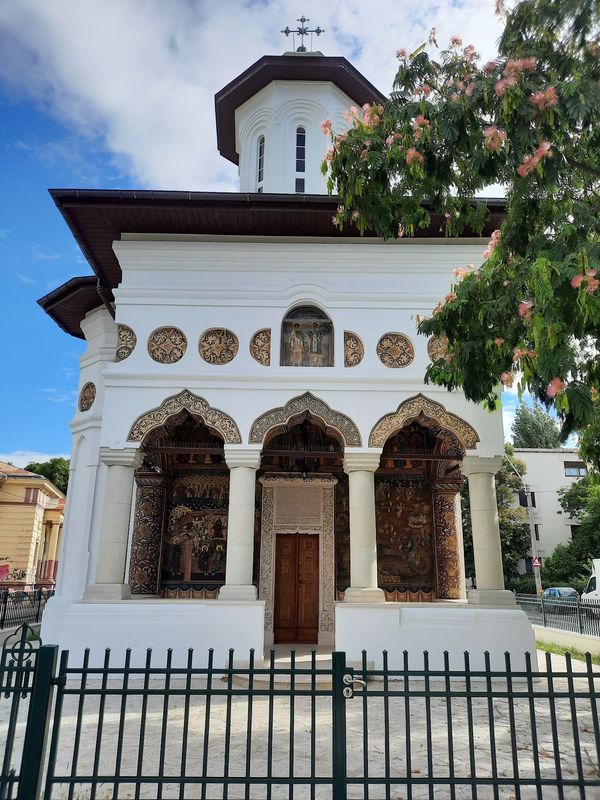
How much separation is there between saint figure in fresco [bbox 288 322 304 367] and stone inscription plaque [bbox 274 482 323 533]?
2.80 m

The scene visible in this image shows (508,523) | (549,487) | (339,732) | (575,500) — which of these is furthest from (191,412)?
(549,487)

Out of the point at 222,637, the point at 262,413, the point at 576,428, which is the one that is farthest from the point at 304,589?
the point at 576,428

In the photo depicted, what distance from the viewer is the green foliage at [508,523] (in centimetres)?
2480

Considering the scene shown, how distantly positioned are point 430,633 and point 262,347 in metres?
4.59

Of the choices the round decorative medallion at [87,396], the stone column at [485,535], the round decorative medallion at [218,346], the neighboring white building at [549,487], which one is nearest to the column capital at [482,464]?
the stone column at [485,535]

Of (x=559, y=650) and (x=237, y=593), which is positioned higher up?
(x=237, y=593)

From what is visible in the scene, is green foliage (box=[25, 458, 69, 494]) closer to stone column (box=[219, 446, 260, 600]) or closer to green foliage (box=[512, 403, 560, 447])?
green foliage (box=[512, 403, 560, 447])

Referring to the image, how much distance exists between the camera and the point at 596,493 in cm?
2314

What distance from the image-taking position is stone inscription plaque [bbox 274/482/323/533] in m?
10.6

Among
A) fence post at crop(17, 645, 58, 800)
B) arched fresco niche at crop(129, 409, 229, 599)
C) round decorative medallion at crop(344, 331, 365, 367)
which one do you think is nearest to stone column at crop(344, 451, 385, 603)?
round decorative medallion at crop(344, 331, 365, 367)

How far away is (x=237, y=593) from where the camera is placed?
789 centimetres

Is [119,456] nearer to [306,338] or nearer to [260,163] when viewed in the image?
[306,338]

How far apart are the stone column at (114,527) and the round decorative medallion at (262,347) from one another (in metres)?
2.21

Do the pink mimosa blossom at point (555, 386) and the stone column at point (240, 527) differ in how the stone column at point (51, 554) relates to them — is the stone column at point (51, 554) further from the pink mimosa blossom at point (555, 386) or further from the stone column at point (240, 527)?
the pink mimosa blossom at point (555, 386)
